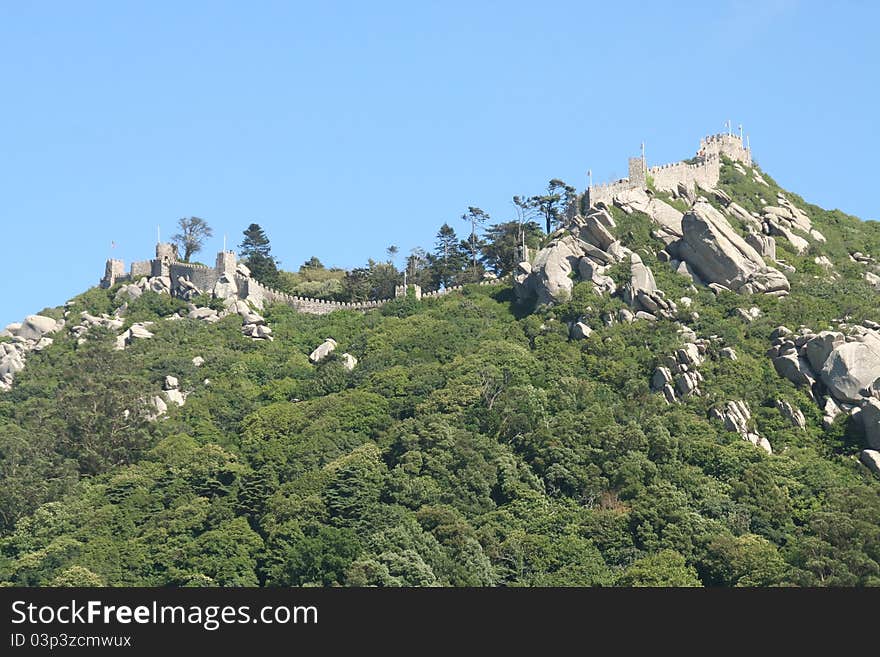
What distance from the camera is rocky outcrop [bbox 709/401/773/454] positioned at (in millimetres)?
94062

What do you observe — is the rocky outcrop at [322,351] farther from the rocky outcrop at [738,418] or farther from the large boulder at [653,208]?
the rocky outcrop at [738,418]

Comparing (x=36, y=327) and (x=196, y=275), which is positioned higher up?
(x=196, y=275)

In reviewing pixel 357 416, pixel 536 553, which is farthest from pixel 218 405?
pixel 536 553

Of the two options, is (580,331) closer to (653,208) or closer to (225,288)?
(653,208)

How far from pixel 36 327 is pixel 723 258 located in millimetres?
39718

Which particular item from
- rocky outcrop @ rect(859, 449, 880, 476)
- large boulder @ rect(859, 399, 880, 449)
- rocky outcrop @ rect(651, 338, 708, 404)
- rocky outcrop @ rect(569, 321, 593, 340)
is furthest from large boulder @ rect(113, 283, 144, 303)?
rocky outcrop @ rect(859, 449, 880, 476)

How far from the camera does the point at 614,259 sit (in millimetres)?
108500

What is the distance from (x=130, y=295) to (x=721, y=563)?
50.2 metres

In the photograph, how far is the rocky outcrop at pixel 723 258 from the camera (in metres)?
106

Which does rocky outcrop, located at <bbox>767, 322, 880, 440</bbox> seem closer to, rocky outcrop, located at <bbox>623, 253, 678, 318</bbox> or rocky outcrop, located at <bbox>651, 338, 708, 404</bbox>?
rocky outcrop, located at <bbox>651, 338, 708, 404</bbox>

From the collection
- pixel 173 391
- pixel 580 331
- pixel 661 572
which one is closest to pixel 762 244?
pixel 580 331

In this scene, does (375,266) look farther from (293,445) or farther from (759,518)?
(759,518)

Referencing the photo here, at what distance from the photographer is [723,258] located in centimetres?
10669

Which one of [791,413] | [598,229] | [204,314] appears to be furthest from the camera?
[204,314]
